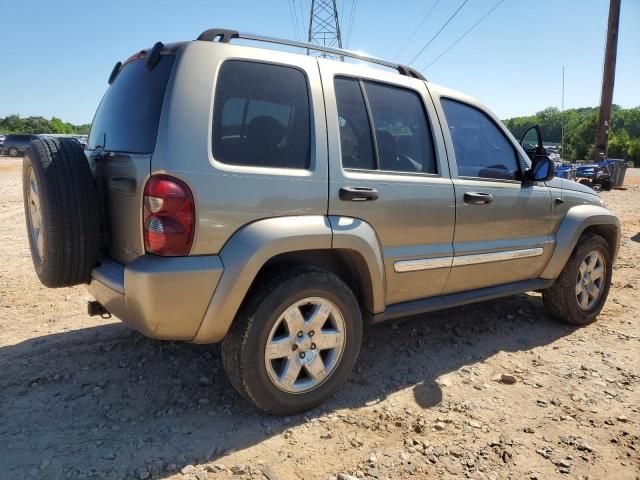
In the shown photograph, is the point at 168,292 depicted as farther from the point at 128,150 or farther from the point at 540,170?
the point at 540,170

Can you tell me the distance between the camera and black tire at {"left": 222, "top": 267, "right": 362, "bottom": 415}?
8.13ft

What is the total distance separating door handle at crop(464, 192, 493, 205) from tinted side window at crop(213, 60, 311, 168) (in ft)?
4.10

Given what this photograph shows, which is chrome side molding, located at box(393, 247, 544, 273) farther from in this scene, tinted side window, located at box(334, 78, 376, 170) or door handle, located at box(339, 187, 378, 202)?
tinted side window, located at box(334, 78, 376, 170)

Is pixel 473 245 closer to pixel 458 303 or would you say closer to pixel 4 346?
pixel 458 303

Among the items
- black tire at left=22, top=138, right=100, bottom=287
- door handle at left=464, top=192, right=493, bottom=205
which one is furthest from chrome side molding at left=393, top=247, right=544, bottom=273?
black tire at left=22, top=138, right=100, bottom=287

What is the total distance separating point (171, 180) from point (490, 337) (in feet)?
9.63

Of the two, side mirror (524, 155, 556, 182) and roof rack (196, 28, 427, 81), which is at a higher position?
roof rack (196, 28, 427, 81)

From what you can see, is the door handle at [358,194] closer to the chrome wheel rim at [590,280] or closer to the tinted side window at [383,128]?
the tinted side window at [383,128]

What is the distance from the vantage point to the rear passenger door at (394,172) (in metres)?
2.76

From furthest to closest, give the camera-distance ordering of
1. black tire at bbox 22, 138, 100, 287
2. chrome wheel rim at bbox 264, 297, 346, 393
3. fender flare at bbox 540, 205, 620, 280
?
fender flare at bbox 540, 205, 620, 280 → chrome wheel rim at bbox 264, 297, 346, 393 → black tire at bbox 22, 138, 100, 287

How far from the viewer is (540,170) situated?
371 centimetres

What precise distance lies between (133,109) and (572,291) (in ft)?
12.1

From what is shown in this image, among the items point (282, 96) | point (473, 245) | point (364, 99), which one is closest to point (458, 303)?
point (473, 245)

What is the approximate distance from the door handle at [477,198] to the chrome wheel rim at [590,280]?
1.44 meters
